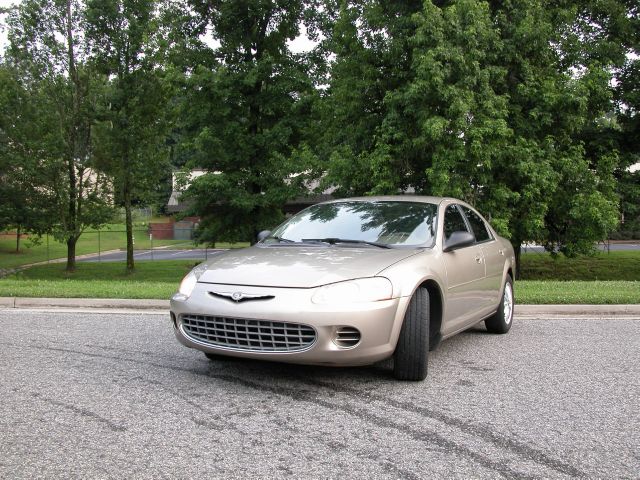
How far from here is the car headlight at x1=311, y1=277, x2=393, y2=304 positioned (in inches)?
163

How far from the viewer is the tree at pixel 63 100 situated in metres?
21.4

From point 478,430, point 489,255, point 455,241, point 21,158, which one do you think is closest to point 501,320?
point 489,255

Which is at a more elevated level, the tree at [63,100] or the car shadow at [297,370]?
the tree at [63,100]

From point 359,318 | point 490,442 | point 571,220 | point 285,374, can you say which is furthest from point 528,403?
point 571,220

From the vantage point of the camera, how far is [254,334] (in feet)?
13.9

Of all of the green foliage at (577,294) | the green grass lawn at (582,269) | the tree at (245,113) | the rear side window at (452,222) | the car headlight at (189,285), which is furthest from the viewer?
the green grass lawn at (582,269)

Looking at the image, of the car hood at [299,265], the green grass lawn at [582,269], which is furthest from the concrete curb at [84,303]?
the green grass lawn at [582,269]

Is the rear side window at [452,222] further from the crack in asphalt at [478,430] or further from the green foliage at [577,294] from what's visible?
the green foliage at [577,294]

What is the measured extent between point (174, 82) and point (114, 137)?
3698mm

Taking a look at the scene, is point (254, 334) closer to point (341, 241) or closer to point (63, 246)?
point (341, 241)

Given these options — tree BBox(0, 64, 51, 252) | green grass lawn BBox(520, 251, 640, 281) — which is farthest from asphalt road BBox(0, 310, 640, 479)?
tree BBox(0, 64, 51, 252)

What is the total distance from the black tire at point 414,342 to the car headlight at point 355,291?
314mm

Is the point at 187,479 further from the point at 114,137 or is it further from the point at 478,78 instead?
the point at 114,137

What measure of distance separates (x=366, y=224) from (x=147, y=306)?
431 cm
